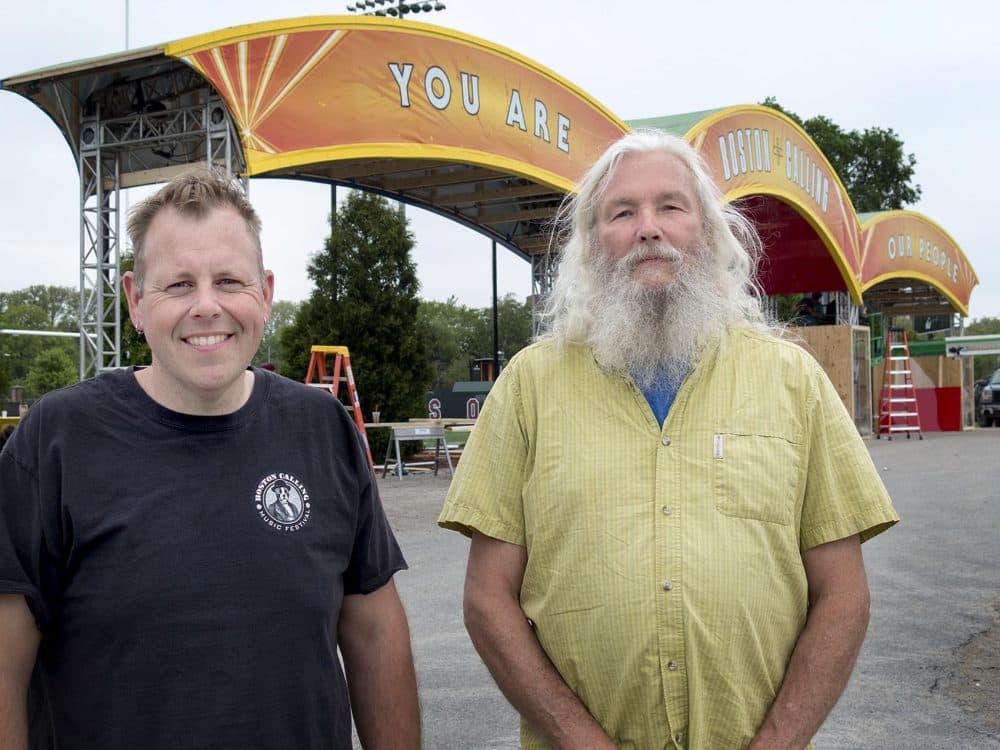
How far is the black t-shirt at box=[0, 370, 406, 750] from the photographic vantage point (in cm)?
192

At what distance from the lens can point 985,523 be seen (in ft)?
32.5

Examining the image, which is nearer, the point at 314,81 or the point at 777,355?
the point at 777,355

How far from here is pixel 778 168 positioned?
18.0 metres

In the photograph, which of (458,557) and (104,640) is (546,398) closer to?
(104,640)

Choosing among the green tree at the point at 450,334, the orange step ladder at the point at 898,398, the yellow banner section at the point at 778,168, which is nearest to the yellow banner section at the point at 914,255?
the orange step ladder at the point at 898,398

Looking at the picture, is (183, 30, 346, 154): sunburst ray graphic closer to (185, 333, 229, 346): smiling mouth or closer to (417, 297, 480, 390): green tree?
(185, 333, 229, 346): smiling mouth

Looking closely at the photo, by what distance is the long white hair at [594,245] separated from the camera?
242cm

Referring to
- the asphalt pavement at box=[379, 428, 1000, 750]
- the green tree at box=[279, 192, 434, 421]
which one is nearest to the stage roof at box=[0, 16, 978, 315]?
the green tree at box=[279, 192, 434, 421]

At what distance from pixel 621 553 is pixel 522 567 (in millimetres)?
257

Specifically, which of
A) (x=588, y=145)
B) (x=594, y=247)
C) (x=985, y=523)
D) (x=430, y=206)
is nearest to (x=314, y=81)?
(x=588, y=145)

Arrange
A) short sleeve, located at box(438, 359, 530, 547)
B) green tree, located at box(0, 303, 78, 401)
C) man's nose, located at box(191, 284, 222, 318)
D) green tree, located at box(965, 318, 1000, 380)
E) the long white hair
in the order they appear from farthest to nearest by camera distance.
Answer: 1. green tree, located at box(965, 318, 1000, 380)
2. green tree, located at box(0, 303, 78, 401)
3. the long white hair
4. short sleeve, located at box(438, 359, 530, 547)
5. man's nose, located at box(191, 284, 222, 318)

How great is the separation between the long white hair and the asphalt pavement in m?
2.43

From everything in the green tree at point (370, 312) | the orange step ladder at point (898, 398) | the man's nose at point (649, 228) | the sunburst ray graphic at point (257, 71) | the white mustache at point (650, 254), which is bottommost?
the orange step ladder at point (898, 398)

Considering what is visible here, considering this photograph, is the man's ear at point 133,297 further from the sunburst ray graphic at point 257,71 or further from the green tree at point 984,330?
the green tree at point 984,330
